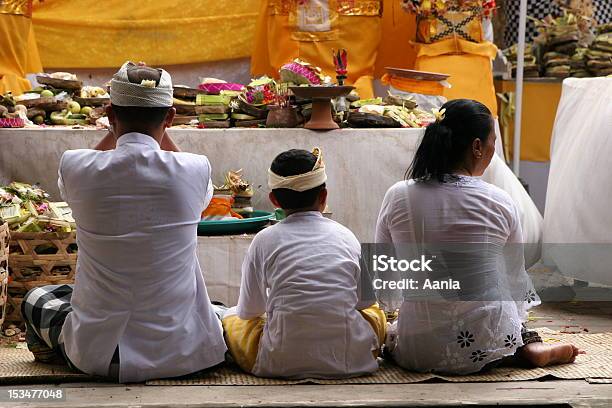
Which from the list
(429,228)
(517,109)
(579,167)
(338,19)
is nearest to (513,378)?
(429,228)

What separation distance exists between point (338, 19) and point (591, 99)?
331 cm

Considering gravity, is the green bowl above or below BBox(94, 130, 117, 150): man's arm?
below

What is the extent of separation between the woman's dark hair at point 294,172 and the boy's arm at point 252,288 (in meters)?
0.22

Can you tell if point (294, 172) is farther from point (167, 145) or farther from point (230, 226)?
point (230, 226)

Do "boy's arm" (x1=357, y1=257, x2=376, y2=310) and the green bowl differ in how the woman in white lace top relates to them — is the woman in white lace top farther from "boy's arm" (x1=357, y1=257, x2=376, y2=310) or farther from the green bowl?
the green bowl

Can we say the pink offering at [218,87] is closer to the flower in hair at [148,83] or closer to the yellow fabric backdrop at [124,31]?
the yellow fabric backdrop at [124,31]

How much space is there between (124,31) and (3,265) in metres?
4.46

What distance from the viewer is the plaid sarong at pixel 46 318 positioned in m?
3.94

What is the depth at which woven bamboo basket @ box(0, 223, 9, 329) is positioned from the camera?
4.71m

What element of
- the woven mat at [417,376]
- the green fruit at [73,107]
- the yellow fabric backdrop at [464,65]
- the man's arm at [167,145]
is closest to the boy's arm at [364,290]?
the woven mat at [417,376]

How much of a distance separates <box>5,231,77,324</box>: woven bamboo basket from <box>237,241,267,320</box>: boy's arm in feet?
4.80

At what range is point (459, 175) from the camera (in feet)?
12.4

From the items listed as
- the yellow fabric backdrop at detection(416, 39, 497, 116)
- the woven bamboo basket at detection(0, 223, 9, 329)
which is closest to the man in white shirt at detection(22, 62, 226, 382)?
the woven bamboo basket at detection(0, 223, 9, 329)

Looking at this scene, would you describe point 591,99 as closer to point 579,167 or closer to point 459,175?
point 579,167
